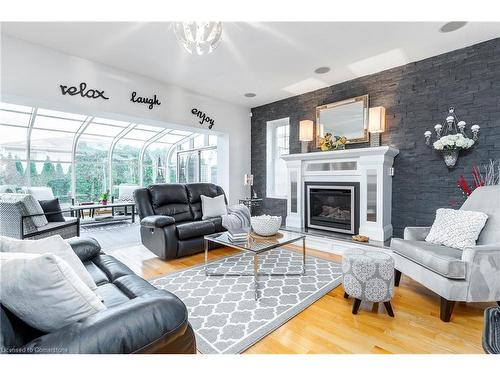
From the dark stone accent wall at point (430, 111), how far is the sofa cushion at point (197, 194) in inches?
108

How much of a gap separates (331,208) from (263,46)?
2.72m

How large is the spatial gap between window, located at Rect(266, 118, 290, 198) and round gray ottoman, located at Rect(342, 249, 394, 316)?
10.7ft

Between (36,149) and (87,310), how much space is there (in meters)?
7.61

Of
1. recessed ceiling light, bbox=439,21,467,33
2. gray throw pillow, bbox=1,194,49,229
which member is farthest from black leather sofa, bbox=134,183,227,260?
recessed ceiling light, bbox=439,21,467,33

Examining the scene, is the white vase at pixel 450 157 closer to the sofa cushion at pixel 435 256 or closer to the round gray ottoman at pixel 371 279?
the sofa cushion at pixel 435 256

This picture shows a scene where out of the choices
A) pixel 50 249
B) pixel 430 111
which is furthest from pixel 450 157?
pixel 50 249

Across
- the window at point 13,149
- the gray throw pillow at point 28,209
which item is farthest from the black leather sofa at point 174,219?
the window at point 13,149

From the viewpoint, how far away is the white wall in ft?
9.67

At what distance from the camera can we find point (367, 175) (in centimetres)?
360

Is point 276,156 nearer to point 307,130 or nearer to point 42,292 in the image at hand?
point 307,130

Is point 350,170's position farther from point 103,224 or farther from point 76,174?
point 76,174

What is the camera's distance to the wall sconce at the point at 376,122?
11.8ft

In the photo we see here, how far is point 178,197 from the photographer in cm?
398
